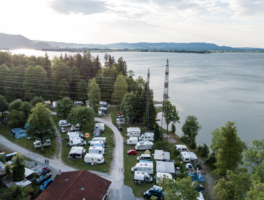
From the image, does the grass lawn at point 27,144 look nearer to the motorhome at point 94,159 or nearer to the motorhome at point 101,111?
the motorhome at point 94,159

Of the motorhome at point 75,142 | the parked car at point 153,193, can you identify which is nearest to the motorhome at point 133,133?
the motorhome at point 75,142

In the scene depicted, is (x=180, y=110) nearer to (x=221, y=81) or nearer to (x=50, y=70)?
(x=50, y=70)

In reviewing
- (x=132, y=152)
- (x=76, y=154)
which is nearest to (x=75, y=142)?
(x=76, y=154)

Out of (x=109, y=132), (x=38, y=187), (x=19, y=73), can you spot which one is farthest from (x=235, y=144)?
(x=19, y=73)

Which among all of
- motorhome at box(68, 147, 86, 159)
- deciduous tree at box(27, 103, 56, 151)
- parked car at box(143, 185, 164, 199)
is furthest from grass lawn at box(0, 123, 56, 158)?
parked car at box(143, 185, 164, 199)

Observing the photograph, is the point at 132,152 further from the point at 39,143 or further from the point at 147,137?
the point at 39,143

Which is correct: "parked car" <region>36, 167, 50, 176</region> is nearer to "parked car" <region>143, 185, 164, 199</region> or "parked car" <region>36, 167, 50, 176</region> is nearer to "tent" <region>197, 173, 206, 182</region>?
"parked car" <region>143, 185, 164, 199</region>
